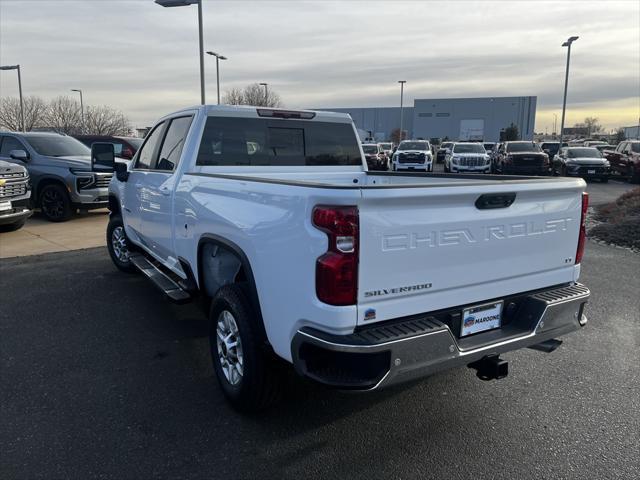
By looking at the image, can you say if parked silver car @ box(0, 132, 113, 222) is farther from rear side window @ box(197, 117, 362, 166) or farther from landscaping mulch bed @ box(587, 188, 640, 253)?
landscaping mulch bed @ box(587, 188, 640, 253)

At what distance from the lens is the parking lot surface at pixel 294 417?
2914 mm

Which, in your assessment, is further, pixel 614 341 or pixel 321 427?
pixel 614 341

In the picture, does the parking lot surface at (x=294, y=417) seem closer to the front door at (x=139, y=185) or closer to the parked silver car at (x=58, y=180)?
the front door at (x=139, y=185)

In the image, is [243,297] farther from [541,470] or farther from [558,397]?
[558,397]

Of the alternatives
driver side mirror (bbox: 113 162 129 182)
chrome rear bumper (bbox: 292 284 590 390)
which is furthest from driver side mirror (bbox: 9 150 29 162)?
chrome rear bumper (bbox: 292 284 590 390)

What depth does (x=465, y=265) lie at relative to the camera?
2.92 metres

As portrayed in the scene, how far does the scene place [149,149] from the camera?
18.6 ft

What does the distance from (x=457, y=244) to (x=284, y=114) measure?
256cm

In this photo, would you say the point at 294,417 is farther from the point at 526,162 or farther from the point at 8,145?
the point at 526,162

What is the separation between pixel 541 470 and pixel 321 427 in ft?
4.22

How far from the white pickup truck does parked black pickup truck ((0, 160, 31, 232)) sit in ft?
21.5

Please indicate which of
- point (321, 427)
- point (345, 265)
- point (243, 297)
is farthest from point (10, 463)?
point (345, 265)

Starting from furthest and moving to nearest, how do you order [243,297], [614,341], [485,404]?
1. [614,341]
2. [485,404]
3. [243,297]

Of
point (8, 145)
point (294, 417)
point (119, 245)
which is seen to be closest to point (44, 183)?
point (8, 145)
